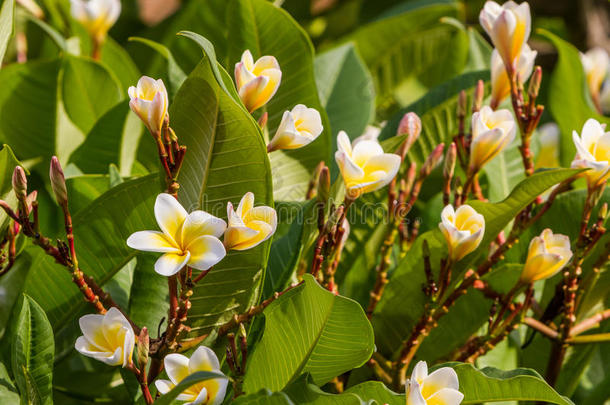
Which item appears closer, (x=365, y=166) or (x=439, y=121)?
(x=365, y=166)

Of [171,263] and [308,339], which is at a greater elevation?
[171,263]

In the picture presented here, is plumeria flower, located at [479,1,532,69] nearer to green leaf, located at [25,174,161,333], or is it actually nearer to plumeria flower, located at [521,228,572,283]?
plumeria flower, located at [521,228,572,283]

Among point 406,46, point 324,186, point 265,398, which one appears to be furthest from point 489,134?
point 406,46

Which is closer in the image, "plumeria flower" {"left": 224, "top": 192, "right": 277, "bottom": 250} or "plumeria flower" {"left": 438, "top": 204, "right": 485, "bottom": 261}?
"plumeria flower" {"left": 224, "top": 192, "right": 277, "bottom": 250}

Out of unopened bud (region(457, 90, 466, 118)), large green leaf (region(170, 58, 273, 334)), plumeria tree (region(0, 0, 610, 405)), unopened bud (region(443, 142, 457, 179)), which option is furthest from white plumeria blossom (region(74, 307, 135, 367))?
unopened bud (region(457, 90, 466, 118))

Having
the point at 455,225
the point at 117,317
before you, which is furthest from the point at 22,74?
the point at 455,225

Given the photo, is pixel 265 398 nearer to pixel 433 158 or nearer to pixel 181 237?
pixel 181 237

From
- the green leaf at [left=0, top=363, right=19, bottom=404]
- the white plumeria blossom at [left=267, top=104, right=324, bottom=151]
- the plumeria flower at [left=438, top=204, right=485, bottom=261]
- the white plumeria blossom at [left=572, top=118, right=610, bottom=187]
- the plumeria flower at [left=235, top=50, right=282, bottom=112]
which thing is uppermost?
the plumeria flower at [left=235, top=50, right=282, bottom=112]

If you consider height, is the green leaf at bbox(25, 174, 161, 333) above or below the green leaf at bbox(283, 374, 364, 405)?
above
